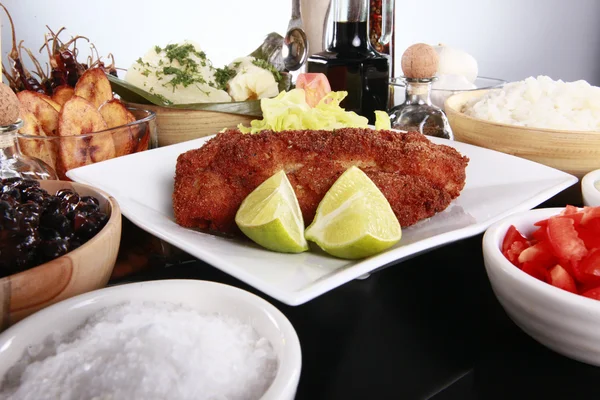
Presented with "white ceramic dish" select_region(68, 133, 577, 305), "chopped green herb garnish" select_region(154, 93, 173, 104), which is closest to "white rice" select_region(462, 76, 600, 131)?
"white ceramic dish" select_region(68, 133, 577, 305)

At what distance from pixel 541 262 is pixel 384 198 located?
0.32 m

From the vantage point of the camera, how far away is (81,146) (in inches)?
55.1

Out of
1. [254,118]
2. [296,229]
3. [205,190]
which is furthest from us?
[254,118]

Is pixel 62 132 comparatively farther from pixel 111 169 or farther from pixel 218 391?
pixel 218 391

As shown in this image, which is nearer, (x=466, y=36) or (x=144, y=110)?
(x=144, y=110)

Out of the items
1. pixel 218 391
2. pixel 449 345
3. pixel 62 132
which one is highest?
pixel 62 132

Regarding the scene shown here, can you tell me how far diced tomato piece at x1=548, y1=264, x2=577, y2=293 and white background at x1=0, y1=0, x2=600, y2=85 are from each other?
3.52 meters

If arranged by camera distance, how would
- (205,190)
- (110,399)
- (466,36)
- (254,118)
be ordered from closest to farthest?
(110,399) → (205,190) → (254,118) → (466,36)

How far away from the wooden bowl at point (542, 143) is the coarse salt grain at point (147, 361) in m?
1.04

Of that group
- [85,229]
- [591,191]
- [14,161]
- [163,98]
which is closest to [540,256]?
[591,191]

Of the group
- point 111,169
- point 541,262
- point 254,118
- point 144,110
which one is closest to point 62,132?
point 111,169

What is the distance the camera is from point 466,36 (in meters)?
5.54

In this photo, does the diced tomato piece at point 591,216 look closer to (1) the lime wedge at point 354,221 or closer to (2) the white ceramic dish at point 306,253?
(2) the white ceramic dish at point 306,253

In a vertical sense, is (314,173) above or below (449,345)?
above
